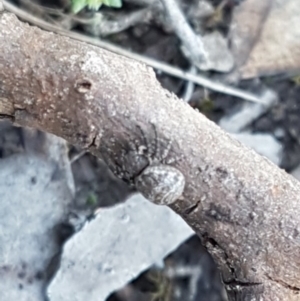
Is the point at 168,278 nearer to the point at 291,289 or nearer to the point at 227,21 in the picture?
the point at 291,289

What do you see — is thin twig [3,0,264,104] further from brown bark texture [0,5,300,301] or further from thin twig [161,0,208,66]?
brown bark texture [0,5,300,301]

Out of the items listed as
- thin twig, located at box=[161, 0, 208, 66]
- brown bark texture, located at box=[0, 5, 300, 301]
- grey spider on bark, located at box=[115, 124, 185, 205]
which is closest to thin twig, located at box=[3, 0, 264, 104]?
thin twig, located at box=[161, 0, 208, 66]

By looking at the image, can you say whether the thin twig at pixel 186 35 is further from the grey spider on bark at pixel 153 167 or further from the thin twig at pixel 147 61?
the grey spider on bark at pixel 153 167

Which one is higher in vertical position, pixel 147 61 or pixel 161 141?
pixel 161 141

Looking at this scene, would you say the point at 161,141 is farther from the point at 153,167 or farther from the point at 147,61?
the point at 147,61

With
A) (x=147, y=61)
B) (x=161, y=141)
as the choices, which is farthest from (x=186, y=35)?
(x=161, y=141)

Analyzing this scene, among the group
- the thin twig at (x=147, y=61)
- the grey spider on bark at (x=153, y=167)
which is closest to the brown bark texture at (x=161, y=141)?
the grey spider on bark at (x=153, y=167)
